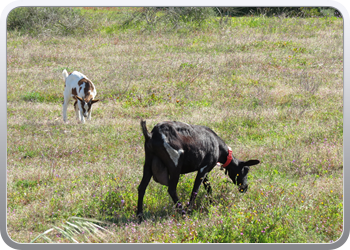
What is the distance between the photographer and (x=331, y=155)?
25.5 feet

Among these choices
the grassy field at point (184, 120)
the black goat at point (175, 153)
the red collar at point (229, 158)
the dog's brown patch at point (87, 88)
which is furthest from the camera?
the dog's brown patch at point (87, 88)

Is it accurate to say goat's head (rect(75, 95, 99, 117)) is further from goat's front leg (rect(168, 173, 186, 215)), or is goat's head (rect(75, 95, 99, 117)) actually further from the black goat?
goat's front leg (rect(168, 173, 186, 215))

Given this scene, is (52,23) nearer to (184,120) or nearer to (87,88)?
(87,88)

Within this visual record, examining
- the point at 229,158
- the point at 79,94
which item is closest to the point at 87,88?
the point at 79,94

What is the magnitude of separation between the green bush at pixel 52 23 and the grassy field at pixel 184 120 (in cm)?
60

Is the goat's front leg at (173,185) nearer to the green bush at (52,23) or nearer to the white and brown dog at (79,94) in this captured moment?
the white and brown dog at (79,94)

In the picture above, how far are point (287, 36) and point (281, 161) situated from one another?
13.3 metres

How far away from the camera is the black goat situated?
5.55 m

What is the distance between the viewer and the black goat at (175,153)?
5.55 meters

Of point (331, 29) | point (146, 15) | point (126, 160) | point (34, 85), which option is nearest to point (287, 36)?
point (331, 29)

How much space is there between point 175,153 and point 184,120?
5486 millimetres

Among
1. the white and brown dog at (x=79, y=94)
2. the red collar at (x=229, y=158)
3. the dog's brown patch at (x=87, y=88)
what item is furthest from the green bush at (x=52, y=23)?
the red collar at (x=229, y=158)

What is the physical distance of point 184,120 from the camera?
11.0 metres

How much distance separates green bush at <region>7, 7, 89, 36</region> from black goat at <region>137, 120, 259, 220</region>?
1621 centimetres
